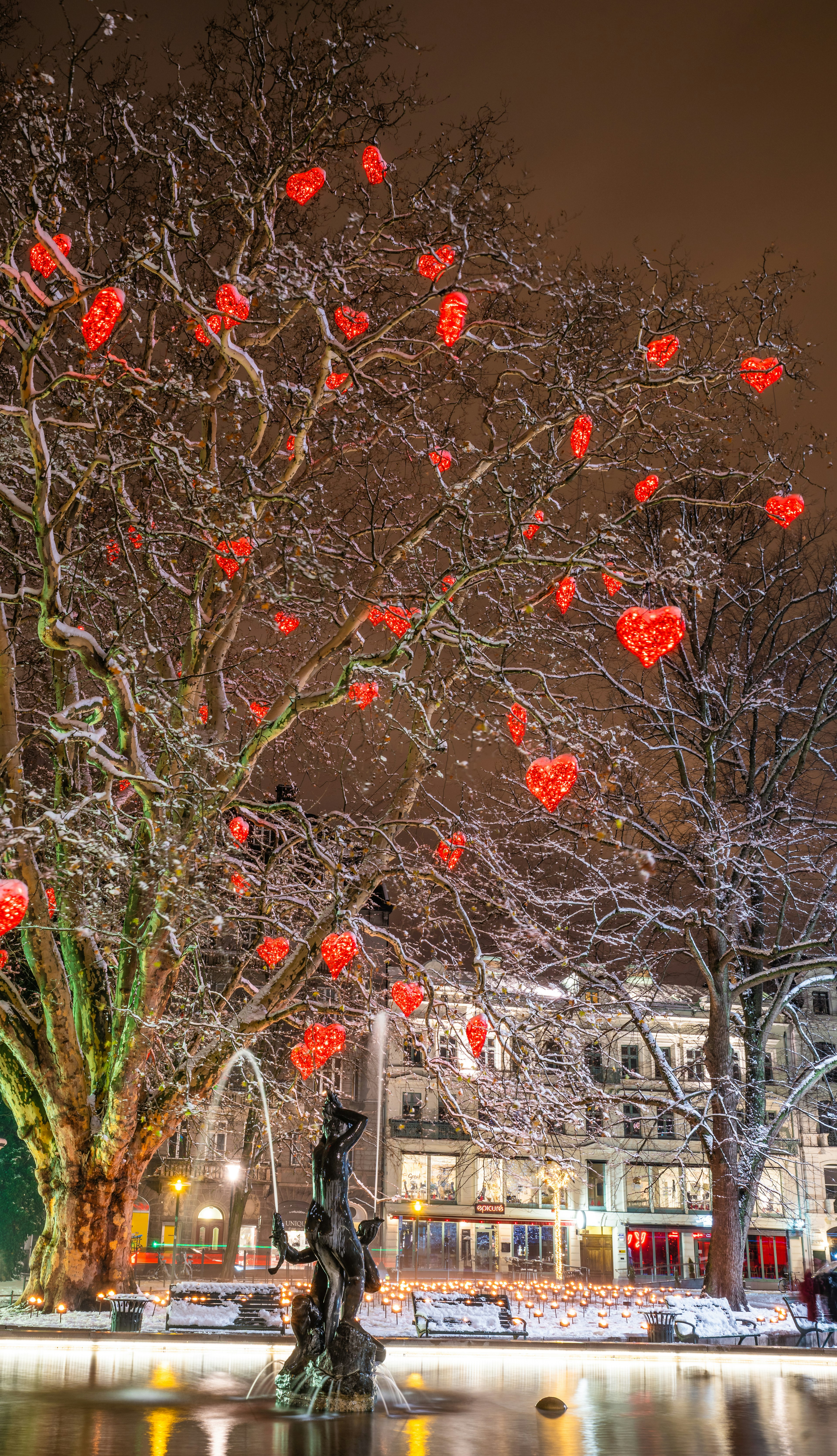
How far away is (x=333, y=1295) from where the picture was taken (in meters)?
8.61

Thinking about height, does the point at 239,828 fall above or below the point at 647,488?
below

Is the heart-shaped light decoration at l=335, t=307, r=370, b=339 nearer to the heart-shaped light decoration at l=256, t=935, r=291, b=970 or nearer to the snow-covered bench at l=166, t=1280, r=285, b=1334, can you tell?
the heart-shaped light decoration at l=256, t=935, r=291, b=970

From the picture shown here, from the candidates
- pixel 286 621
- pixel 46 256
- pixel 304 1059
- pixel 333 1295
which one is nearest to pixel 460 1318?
pixel 304 1059

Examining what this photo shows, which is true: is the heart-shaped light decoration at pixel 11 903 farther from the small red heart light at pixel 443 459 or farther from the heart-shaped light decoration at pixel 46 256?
the small red heart light at pixel 443 459

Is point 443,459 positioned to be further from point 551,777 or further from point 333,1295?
point 333,1295

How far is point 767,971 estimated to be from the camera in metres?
17.2

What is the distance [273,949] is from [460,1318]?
537cm

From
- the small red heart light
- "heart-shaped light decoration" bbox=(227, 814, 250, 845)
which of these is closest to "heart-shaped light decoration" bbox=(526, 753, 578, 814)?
the small red heart light

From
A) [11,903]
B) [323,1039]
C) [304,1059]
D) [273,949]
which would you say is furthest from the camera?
[304,1059]

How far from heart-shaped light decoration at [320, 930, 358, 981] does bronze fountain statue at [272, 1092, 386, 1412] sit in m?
3.27

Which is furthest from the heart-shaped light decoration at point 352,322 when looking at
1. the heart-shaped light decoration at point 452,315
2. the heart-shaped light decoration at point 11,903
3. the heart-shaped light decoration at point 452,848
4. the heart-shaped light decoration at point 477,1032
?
the heart-shaped light decoration at point 477,1032

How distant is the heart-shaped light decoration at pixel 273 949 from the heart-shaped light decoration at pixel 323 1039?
107 cm

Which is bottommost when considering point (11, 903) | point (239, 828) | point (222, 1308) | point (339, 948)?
point (222, 1308)

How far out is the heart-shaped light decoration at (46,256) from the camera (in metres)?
10.6
